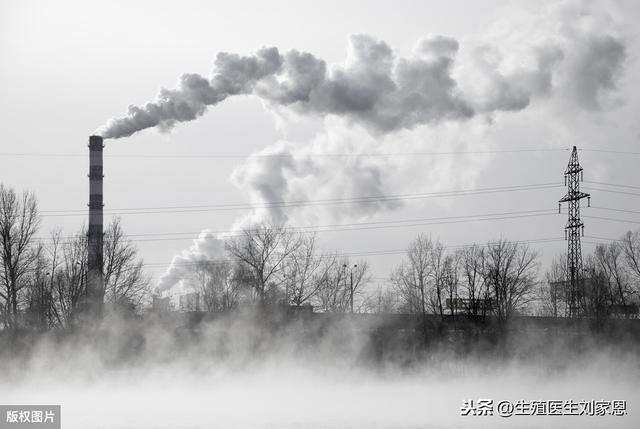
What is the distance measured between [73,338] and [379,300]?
28862 millimetres

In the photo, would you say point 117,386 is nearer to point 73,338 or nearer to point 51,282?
point 73,338

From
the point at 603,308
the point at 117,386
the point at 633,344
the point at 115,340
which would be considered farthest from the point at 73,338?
the point at 603,308

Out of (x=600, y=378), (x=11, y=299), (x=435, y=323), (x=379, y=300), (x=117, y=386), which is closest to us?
(x=117, y=386)

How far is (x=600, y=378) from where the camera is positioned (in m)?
45.3

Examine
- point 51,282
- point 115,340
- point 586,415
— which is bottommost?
point 586,415

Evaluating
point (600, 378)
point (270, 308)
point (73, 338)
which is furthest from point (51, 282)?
point (600, 378)

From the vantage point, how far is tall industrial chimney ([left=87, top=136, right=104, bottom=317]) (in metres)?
60.2

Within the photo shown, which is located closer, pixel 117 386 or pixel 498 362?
pixel 117 386

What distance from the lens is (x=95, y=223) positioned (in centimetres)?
6581

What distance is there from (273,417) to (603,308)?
36008 mm

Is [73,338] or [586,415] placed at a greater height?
[73,338]

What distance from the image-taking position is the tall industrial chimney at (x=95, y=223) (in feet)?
197

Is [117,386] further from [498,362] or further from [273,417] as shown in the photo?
[498,362]

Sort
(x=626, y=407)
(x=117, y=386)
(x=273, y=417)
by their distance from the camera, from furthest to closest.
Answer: (x=117, y=386)
(x=626, y=407)
(x=273, y=417)
